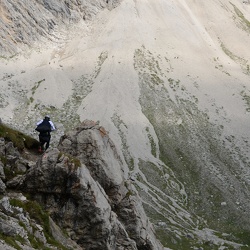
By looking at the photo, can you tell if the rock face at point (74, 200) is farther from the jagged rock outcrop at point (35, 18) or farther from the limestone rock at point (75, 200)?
the jagged rock outcrop at point (35, 18)

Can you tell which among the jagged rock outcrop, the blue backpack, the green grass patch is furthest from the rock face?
the jagged rock outcrop

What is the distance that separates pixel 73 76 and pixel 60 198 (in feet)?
196

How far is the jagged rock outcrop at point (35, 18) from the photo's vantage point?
3070 inches

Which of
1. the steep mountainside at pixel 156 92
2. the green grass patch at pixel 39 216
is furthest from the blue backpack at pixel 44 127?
the steep mountainside at pixel 156 92

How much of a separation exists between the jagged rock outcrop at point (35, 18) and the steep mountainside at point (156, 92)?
264mm

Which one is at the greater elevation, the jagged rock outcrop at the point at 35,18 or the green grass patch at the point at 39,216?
the green grass patch at the point at 39,216

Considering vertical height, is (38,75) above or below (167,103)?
below

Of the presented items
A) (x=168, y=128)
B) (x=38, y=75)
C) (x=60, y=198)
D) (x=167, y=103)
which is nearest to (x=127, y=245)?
(x=60, y=198)

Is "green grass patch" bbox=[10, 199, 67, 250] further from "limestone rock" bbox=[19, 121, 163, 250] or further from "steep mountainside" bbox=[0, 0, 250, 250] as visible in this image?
"steep mountainside" bbox=[0, 0, 250, 250]

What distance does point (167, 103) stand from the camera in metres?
70.9

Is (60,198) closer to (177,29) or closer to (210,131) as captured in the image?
(210,131)

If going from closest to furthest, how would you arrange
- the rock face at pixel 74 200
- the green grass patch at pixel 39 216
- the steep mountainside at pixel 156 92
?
the green grass patch at pixel 39 216, the rock face at pixel 74 200, the steep mountainside at pixel 156 92

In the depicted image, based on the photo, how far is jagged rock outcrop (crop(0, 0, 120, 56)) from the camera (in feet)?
256

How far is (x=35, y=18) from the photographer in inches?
3349
